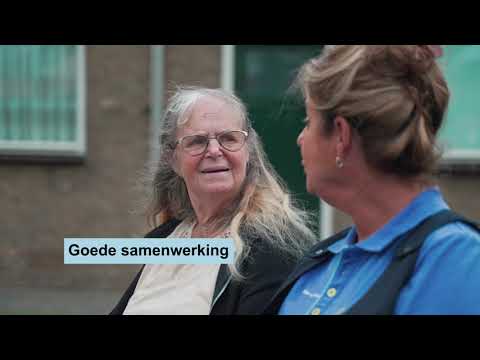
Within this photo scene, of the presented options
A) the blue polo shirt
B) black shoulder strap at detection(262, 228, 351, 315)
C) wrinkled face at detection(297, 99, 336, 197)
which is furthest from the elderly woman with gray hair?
wrinkled face at detection(297, 99, 336, 197)

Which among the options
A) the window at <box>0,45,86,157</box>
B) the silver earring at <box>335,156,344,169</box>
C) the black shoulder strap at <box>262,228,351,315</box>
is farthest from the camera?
the window at <box>0,45,86,157</box>

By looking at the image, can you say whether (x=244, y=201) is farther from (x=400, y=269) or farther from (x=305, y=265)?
(x=400, y=269)

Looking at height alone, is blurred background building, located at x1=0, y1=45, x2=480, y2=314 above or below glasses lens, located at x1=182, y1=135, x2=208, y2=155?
below

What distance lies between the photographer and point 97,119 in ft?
20.8

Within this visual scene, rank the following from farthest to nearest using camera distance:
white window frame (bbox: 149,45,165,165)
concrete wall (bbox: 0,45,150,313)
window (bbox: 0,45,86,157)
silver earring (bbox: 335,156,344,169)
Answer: window (bbox: 0,45,86,157) < white window frame (bbox: 149,45,165,165) < concrete wall (bbox: 0,45,150,313) < silver earring (bbox: 335,156,344,169)

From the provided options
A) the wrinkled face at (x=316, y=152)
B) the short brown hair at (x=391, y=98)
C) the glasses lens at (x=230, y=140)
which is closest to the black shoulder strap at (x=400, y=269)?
the short brown hair at (x=391, y=98)

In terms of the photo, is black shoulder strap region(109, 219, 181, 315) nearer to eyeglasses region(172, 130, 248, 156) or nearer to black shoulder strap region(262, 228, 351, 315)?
eyeglasses region(172, 130, 248, 156)

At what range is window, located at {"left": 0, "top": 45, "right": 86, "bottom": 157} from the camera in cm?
643

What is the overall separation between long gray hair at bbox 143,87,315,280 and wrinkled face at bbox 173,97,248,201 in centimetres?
2

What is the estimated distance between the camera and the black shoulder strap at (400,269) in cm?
158
